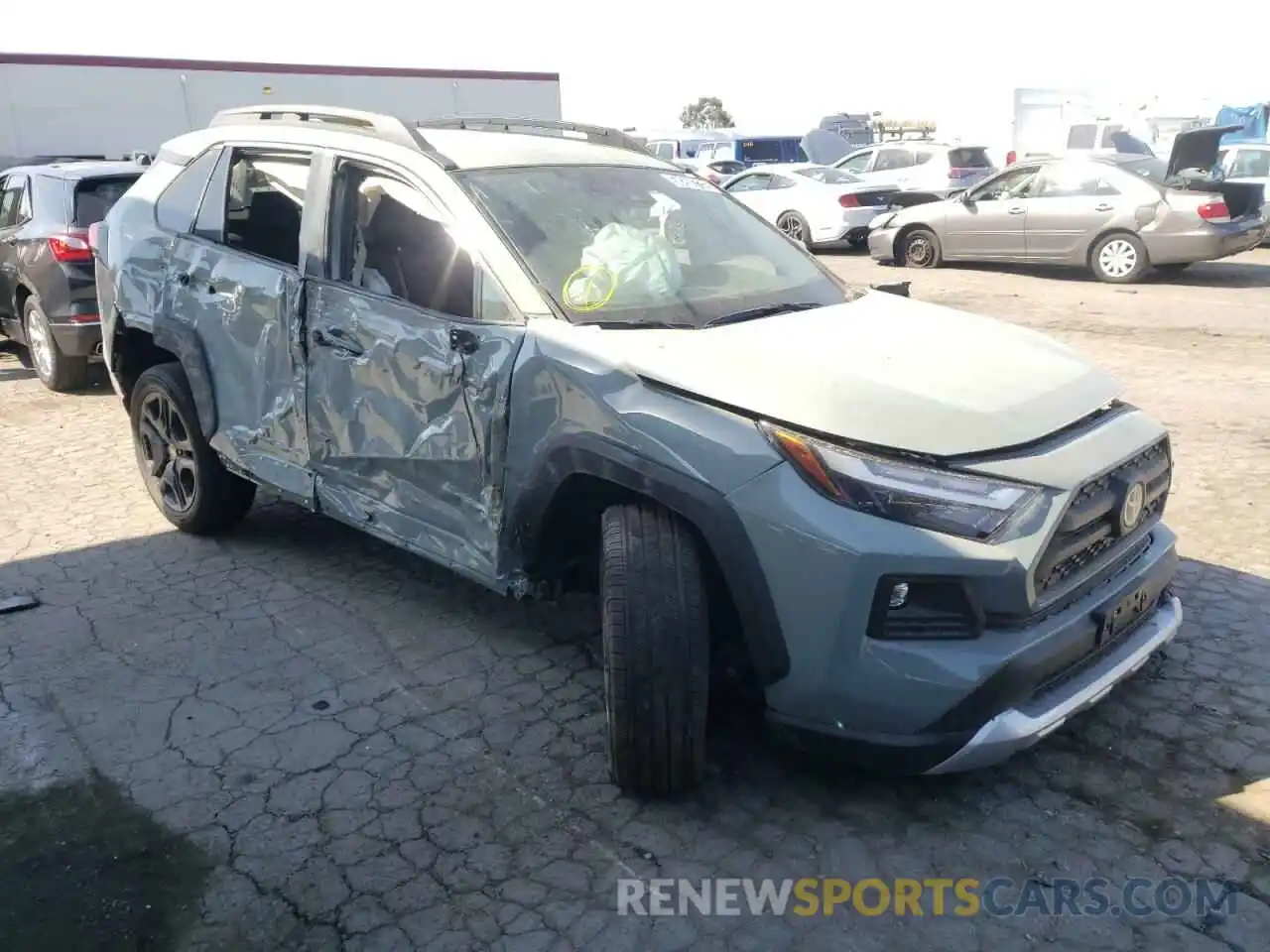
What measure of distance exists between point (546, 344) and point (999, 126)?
96.5ft

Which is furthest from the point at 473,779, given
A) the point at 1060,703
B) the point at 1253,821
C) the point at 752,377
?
the point at 1253,821

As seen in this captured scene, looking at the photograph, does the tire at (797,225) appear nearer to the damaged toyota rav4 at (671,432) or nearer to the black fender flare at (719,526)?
the damaged toyota rav4 at (671,432)

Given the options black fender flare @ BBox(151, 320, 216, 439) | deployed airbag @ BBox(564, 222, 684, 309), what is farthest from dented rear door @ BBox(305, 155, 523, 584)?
black fender flare @ BBox(151, 320, 216, 439)

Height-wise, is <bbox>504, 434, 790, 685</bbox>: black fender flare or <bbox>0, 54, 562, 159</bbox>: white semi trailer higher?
<bbox>0, 54, 562, 159</bbox>: white semi trailer

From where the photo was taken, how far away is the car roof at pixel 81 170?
26.5 ft

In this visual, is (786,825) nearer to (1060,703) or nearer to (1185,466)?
(1060,703)

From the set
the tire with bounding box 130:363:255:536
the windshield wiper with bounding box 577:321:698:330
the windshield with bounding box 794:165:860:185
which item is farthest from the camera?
the windshield with bounding box 794:165:860:185

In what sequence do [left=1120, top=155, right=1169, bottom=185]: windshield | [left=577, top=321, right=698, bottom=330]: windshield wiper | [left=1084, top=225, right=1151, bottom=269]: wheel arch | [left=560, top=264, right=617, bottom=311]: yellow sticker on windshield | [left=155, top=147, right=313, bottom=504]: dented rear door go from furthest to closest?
[left=1120, top=155, right=1169, bottom=185]: windshield → [left=1084, top=225, right=1151, bottom=269]: wheel arch → [left=155, top=147, right=313, bottom=504]: dented rear door → [left=560, top=264, right=617, bottom=311]: yellow sticker on windshield → [left=577, top=321, right=698, bottom=330]: windshield wiper

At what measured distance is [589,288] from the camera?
3.43 m

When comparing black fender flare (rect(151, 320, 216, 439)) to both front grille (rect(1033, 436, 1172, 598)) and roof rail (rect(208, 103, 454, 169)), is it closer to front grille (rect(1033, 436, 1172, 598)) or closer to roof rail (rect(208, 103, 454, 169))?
roof rail (rect(208, 103, 454, 169))

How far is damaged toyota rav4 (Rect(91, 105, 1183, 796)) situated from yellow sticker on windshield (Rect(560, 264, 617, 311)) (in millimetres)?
11

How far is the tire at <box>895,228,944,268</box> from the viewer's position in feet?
48.4

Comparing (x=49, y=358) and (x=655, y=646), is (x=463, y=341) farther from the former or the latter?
(x=49, y=358)

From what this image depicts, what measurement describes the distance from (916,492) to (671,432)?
65 cm
